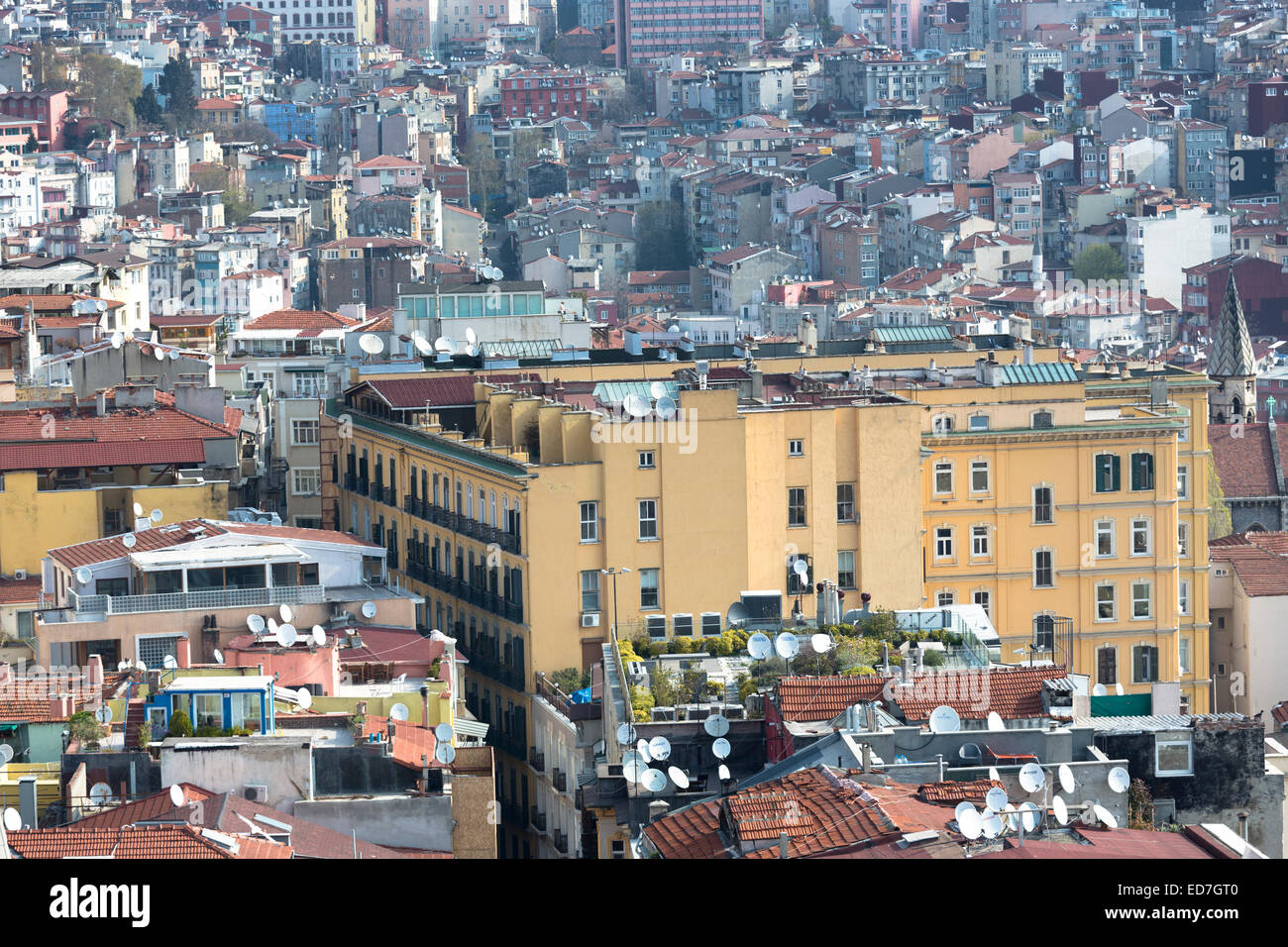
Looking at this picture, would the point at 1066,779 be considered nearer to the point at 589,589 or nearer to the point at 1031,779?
the point at 1031,779

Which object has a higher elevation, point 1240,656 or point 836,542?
point 836,542

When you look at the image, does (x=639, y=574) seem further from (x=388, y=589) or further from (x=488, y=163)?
(x=488, y=163)

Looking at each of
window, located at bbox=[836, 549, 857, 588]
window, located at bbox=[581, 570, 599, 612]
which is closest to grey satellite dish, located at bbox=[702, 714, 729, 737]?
window, located at bbox=[581, 570, 599, 612]

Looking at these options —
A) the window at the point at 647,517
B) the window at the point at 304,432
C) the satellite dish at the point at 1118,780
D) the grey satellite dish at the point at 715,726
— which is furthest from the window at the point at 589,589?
the satellite dish at the point at 1118,780

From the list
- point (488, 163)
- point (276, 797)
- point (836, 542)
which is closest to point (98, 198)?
point (488, 163)

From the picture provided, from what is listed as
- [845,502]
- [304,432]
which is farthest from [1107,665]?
[304,432]
